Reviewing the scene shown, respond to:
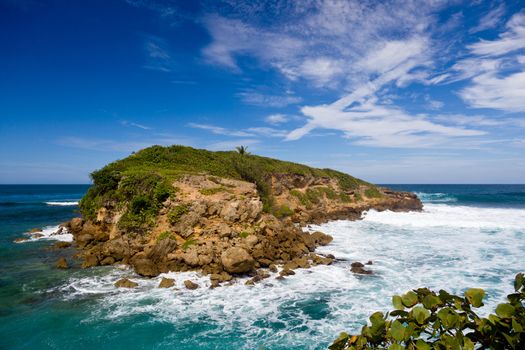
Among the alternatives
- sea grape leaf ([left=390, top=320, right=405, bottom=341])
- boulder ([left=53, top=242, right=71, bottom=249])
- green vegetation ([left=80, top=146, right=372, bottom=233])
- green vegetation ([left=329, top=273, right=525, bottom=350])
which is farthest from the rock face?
sea grape leaf ([left=390, top=320, right=405, bottom=341])

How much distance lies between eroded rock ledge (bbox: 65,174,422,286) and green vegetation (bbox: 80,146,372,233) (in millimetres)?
509

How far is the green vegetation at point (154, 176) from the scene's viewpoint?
2338cm

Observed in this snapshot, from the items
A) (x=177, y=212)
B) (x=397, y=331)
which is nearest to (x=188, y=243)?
(x=177, y=212)

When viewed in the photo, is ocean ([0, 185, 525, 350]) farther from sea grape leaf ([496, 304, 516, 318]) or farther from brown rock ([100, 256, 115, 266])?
sea grape leaf ([496, 304, 516, 318])

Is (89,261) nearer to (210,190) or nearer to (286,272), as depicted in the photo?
(210,190)

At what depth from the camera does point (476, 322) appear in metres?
3.08

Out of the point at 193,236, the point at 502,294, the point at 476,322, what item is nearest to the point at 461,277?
the point at 502,294

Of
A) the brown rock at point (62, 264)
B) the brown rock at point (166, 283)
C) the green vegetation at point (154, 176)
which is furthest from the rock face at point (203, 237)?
the brown rock at point (166, 283)

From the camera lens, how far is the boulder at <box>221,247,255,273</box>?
17969 millimetres

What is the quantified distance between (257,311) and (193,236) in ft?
29.1

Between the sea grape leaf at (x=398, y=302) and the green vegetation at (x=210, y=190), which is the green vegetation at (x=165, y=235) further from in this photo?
the sea grape leaf at (x=398, y=302)

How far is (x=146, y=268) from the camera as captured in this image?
1845cm

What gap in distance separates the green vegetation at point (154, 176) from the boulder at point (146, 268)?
360 cm

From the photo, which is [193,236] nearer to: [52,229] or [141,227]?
[141,227]
